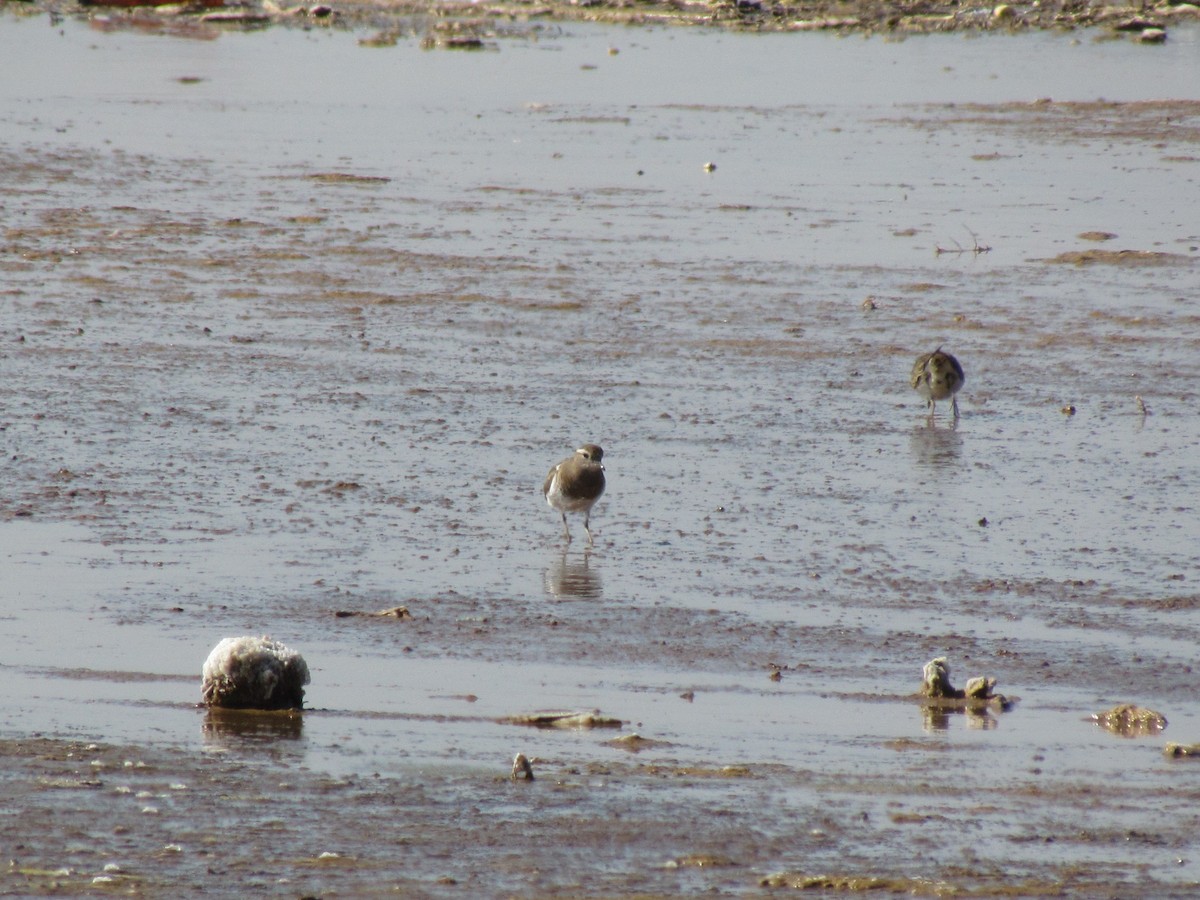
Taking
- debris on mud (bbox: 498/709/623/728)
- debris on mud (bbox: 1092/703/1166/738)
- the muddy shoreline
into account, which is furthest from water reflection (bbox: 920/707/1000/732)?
the muddy shoreline

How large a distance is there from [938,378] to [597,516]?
335 centimetres

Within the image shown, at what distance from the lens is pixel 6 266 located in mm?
16844

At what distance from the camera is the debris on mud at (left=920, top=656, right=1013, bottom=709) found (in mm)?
7484

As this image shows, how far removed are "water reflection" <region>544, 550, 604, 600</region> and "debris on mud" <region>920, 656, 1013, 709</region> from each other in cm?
185

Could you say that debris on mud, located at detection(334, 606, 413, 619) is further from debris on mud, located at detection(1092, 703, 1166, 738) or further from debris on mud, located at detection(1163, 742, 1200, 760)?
debris on mud, located at detection(1163, 742, 1200, 760)

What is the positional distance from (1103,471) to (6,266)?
379 inches

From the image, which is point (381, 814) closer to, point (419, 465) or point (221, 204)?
point (419, 465)

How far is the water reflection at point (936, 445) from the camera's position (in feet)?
38.4

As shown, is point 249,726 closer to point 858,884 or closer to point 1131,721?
point 858,884

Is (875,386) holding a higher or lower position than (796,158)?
lower

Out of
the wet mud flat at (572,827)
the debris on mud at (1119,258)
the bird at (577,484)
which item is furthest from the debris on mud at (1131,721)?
the debris on mud at (1119,258)

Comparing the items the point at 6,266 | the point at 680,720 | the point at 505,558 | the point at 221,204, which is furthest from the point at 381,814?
the point at 221,204

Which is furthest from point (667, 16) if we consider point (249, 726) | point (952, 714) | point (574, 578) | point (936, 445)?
point (249, 726)

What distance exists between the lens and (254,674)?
704 cm
